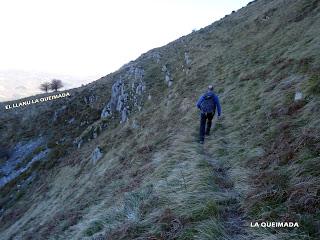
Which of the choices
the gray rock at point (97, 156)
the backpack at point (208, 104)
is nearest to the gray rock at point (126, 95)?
the gray rock at point (97, 156)

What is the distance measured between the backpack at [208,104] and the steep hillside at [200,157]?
1.02 metres

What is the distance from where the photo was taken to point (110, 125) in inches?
1337

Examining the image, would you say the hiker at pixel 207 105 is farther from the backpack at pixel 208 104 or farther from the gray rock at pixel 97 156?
the gray rock at pixel 97 156

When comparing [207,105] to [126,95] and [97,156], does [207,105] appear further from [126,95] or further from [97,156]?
[126,95]

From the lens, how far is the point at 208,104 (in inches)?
575

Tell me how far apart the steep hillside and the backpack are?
1.02 metres

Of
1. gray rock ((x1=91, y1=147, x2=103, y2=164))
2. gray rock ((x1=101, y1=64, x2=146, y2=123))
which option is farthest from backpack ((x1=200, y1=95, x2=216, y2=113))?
gray rock ((x1=101, y1=64, x2=146, y2=123))

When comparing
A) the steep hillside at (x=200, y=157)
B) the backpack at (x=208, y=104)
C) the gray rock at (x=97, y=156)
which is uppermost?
the backpack at (x=208, y=104)

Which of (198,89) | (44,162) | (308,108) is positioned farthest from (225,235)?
(44,162)

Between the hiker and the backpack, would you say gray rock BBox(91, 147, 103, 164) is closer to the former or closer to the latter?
the hiker

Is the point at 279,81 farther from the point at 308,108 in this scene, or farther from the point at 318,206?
the point at 318,206

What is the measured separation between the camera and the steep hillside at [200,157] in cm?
758

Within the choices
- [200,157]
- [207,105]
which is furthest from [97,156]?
[200,157]

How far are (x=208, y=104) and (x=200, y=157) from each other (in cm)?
337
